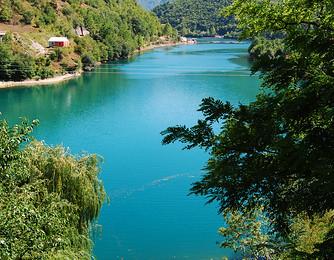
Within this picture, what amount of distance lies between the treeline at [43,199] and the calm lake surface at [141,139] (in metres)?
3.88

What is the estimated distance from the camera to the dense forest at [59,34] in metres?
47.4

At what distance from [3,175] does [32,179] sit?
4221 mm

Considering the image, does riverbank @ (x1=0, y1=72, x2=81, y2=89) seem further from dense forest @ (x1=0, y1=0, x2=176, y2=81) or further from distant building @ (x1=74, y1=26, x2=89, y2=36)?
distant building @ (x1=74, y1=26, x2=89, y2=36)

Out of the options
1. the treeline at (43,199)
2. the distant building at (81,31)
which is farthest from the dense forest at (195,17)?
the treeline at (43,199)

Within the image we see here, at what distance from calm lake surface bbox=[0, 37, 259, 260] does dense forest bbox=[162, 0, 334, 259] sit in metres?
10.00

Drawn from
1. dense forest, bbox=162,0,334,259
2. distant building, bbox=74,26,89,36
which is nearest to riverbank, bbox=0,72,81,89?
distant building, bbox=74,26,89,36

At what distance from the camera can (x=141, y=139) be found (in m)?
24.8

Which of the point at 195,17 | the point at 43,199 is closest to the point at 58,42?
the point at 43,199

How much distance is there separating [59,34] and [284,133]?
66.2 metres

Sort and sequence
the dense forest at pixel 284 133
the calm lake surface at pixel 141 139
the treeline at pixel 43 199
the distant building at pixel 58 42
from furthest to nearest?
the distant building at pixel 58 42 → the calm lake surface at pixel 141 139 → the treeline at pixel 43 199 → the dense forest at pixel 284 133

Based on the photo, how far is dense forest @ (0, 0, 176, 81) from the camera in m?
47.4

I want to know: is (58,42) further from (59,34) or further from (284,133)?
(284,133)

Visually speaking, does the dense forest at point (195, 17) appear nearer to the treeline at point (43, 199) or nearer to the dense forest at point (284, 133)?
the treeline at point (43, 199)

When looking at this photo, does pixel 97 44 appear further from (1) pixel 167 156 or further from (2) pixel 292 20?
(2) pixel 292 20
